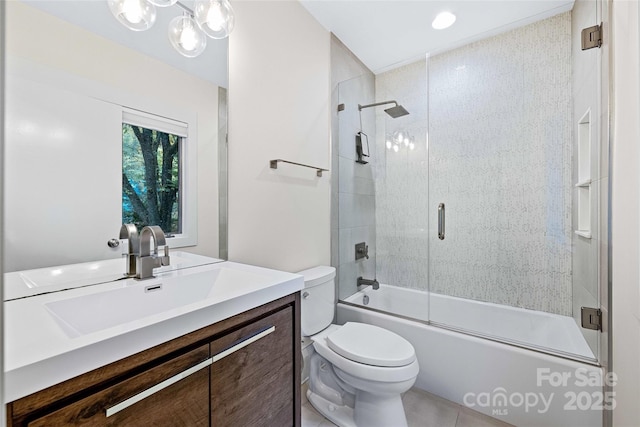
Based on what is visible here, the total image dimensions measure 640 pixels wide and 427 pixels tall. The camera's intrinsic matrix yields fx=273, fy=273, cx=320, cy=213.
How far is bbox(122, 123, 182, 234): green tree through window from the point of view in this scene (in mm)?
1011

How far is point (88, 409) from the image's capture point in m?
0.54

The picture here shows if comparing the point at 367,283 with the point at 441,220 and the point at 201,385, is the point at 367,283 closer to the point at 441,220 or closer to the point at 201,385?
the point at 441,220

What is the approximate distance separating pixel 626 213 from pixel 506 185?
1025 millimetres

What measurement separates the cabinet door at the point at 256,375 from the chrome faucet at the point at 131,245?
50 centimetres

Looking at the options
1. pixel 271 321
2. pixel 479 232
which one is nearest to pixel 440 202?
pixel 479 232

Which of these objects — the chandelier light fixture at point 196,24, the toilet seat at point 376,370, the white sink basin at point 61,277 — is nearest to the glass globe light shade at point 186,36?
the chandelier light fixture at point 196,24

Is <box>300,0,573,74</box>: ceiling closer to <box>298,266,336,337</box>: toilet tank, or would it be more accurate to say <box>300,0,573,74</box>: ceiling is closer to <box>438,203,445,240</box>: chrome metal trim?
<box>438,203,445,240</box>: chrome metal trim

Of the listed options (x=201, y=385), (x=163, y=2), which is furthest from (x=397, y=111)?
(x=201, y=385)

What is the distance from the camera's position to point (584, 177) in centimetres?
160

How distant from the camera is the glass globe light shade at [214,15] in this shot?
116 centimetres

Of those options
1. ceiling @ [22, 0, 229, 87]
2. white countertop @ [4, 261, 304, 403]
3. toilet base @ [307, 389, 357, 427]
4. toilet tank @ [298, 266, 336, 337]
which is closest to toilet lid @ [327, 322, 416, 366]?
toilet tank @ [298, 266, 336, 337]

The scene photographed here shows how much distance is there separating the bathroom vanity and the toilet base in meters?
0.54

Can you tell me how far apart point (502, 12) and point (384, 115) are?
102 cm

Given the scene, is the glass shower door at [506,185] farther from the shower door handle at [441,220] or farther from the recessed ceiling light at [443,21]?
the recessed ceiling light at [443,21]
